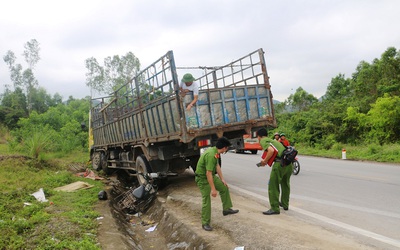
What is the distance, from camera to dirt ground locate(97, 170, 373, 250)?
420 centimetres

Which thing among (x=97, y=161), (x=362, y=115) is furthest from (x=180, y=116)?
(x=362, y=115)

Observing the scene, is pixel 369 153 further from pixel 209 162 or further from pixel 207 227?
pixel 209 162

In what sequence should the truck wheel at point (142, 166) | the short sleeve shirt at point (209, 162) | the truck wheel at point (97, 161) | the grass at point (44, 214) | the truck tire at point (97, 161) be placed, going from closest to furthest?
1. the grass at point (44, 214)
2. the short sleeve shirt at point (209, 162)
3. the truck wheel at point (142, 166)
4. the truck tire at point (97, 161)
5. the truck wheel at point (97, 161)

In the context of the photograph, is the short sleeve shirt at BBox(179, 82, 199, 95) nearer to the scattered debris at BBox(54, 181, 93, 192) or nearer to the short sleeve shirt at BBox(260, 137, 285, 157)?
the short sleeve shirt at BBox(260, 137, 285, 157)

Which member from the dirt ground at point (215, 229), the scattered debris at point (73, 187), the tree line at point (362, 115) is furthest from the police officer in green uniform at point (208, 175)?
the tree line at point (362, 115)

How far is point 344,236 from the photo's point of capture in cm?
437

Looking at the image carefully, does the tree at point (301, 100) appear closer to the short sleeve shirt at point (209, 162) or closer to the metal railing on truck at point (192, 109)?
the metal railing on truck at point (192, 109)

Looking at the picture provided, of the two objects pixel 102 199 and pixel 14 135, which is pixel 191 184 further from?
pixel 14 135

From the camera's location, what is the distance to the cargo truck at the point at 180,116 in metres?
6.88

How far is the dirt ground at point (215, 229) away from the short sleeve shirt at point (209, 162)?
0.90m

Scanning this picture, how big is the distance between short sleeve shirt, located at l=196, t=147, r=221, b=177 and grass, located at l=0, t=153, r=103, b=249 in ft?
6.13

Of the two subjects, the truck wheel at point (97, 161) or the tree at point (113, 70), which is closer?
the truck wheel at point (97, 161)

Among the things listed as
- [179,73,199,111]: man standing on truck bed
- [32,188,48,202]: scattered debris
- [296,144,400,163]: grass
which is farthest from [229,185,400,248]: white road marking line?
[296,144,400,163]: grass

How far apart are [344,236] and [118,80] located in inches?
1689
